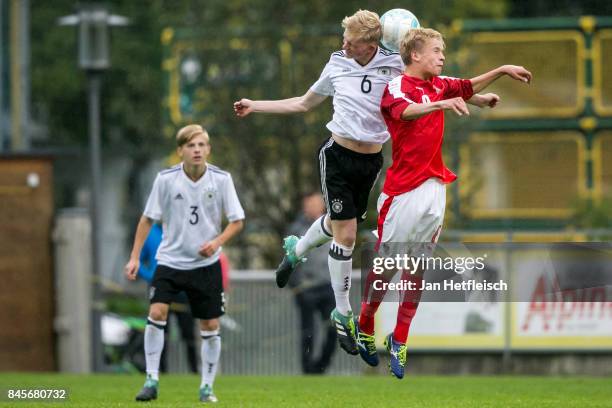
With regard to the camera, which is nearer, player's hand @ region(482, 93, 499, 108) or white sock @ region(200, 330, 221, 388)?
player's hand @ region(482, 93, 499, 108)

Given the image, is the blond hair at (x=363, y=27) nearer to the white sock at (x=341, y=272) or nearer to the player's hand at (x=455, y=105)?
the player's hand at (x=455, y=105)

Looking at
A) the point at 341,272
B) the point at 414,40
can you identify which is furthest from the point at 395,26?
the point at 341,272

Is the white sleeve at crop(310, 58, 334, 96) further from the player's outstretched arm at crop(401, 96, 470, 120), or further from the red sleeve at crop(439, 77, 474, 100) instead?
the player's outstretched arm at crop(401, 96, 470, 120)

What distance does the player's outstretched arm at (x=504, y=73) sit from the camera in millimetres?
10688

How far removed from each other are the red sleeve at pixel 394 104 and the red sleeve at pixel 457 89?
0.52 metres

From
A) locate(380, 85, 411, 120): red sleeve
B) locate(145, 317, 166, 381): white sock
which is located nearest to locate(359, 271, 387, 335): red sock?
locate(380, 85, 411, 120): red sleeve

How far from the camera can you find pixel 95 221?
19.5 meters

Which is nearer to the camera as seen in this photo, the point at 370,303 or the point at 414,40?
the point at 414,40

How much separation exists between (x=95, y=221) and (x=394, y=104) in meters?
9.68

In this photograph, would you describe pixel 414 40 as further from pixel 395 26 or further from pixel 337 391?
pixel 337 391

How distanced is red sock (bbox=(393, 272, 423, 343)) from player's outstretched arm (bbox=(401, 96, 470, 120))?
135 cm

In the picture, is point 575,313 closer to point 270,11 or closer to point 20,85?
point 270,11

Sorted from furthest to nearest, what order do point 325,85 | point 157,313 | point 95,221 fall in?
point 95,221 → point 157,313 → point 325,85

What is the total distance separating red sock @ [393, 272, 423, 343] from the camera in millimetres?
11023
